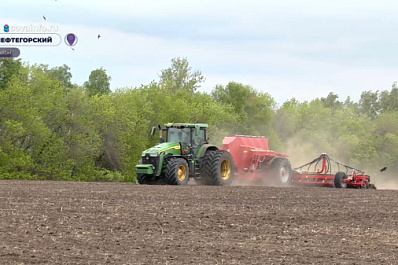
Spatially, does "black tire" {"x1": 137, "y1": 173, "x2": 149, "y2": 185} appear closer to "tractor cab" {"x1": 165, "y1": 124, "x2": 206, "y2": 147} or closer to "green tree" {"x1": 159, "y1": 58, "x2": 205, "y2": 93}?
"tractor cab" {"x1": 165, "y1": 124, "x2": 206, "y2": 147}

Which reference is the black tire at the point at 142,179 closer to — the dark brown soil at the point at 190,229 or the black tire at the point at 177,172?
the black tire at the point at 177,172

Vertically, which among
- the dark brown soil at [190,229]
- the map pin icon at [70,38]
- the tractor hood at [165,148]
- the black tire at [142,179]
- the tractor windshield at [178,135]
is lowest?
the dark brown soil at [190,229]

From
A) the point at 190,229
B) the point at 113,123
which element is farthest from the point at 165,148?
the point at 113,123

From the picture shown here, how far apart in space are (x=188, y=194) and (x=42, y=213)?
7377 millimetres

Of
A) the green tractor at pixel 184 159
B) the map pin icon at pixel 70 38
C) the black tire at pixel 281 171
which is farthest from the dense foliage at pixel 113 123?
the map pin icon at pixel 70 38

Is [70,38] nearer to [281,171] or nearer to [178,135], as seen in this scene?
[178,135]

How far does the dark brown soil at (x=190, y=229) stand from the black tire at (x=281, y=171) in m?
9.35

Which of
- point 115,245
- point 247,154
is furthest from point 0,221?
point 247,154

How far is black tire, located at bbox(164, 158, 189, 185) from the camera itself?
27969 millimetres

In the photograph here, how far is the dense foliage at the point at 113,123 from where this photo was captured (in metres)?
53.9

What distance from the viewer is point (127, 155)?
6606 centimetres

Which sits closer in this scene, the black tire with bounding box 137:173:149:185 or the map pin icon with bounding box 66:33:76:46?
the map pin icon with bounding box 66:33:76:46

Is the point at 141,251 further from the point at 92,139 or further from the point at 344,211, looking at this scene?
the point at 92,139

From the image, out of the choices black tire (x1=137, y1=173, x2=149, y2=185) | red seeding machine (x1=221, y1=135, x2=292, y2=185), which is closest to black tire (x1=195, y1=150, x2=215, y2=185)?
black tire (x1=137, y1=173, x2=149, y2=185)
